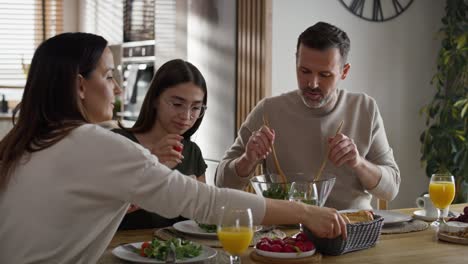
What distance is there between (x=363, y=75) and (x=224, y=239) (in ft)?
10.0

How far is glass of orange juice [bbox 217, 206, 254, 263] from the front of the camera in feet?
5.37

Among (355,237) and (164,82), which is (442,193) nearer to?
(355,237)

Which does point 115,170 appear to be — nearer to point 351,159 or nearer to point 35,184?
point 35,184

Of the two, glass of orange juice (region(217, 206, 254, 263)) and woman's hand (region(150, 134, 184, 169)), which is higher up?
woman's hand (region(150, 134, 184, 169))

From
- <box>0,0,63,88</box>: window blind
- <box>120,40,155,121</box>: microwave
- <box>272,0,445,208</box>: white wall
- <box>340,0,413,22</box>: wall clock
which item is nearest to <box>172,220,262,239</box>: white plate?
<box>272,0,445,208</box>: white wall

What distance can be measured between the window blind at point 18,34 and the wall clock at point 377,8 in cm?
464

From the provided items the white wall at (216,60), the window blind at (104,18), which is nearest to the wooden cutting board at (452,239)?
the white wall at (216,60)

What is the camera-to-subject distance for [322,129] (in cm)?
289

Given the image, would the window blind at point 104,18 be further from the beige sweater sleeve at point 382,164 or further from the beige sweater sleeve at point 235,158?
the beige sweater sleeve at point 382,164

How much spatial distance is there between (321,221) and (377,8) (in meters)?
3.01

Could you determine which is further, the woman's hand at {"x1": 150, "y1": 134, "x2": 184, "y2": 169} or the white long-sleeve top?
the woman's hand at {"x1": 150, "y1": 134, "x2": 184, "y2": 169}

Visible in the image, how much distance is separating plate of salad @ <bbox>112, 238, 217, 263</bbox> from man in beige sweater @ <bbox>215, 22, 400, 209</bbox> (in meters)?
0.86

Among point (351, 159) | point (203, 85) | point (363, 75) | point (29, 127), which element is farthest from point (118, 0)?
point (29, 127)

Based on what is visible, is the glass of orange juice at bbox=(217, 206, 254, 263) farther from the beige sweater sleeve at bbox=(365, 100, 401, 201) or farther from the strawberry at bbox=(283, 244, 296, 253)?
the beige sweater sleeve at bbox=(365, 100, 401, 201)
